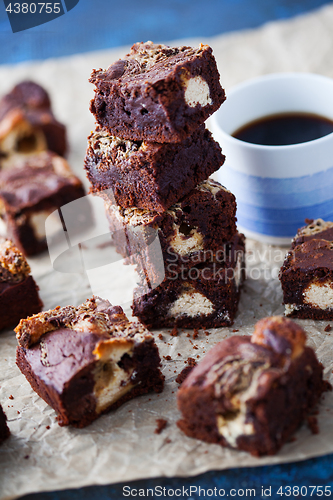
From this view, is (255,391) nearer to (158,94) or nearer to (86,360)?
(86,360)

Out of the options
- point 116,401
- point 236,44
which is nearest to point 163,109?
point 116,401

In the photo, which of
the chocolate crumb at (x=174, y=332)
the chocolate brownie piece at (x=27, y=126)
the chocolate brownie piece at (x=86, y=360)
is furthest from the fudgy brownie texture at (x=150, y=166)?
the chocolate brownie piece at (x=27, y=126)

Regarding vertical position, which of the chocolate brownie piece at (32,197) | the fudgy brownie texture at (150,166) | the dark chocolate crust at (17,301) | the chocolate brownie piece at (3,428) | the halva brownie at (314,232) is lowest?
the chocolate brownie piece at (3,428)

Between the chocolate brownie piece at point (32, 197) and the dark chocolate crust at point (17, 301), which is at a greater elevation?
the chocolate brownie piece at point (32, 197)

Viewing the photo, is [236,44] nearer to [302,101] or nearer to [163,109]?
[302,101]

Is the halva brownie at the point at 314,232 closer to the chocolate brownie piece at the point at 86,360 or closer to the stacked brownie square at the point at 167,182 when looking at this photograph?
the stacked brownie square at the point at 167,182

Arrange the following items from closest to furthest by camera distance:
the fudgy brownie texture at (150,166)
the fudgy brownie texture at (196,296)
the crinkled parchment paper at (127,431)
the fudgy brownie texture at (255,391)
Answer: the fudgy brownie texture at (255,391) → the crinkled parchment paper at (127,431) → the fudgy brownie texture at (150,166) → the fudgy brownie texture at (196,296)

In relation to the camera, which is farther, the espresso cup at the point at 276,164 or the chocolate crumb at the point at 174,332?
the espresso cup at the point at 276,164
